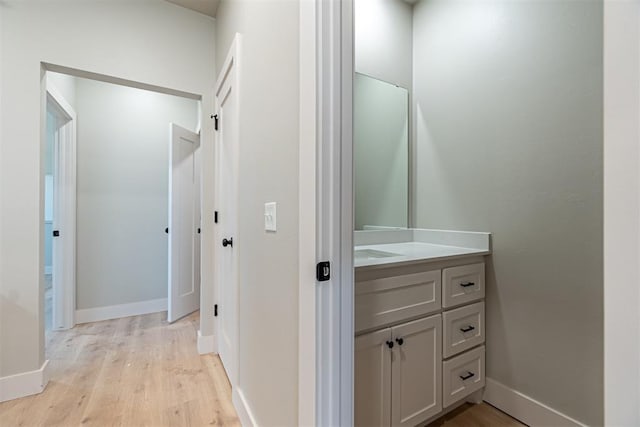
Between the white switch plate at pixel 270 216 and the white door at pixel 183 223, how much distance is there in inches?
77.7

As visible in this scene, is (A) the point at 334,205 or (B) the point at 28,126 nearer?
(A) the point at 334,205

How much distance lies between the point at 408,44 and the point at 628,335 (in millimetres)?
2391

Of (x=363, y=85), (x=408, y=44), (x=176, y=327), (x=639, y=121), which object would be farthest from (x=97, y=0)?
(x=639, y=121)

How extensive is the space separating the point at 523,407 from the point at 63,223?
12.1 ft

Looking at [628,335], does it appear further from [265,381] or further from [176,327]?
[176,327]

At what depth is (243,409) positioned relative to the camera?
156 cm

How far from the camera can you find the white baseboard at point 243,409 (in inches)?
57.2

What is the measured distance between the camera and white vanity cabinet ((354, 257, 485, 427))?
1266 millimetres

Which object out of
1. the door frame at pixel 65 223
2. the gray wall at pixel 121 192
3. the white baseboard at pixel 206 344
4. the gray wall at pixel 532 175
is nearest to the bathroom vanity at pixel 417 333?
the gray wall at pixel 532 175

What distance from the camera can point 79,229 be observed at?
9.81 feet

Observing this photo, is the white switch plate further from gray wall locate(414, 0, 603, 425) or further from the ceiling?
the ceiling

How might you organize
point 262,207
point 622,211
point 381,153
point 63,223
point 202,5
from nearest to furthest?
1. point 622,211
2. point 262,207
3. point 381,153
4. point 202,5
5. point 63,223

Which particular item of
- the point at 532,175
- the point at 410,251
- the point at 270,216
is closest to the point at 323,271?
the point at 270,216

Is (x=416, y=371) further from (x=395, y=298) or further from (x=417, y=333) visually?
(x=395, y=298)
